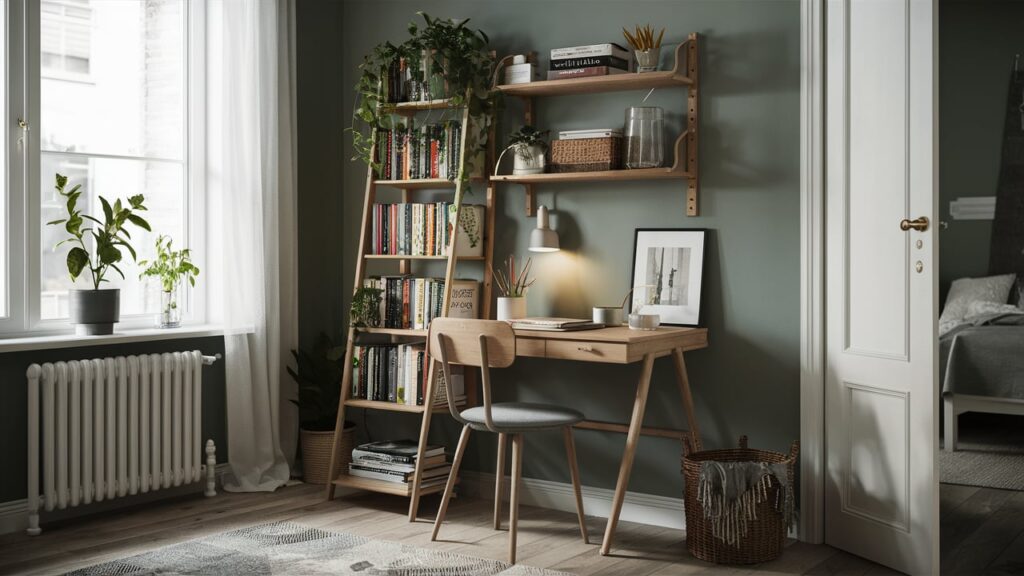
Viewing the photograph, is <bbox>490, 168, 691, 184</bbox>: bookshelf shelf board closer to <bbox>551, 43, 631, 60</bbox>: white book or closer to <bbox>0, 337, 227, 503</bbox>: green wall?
<bbox>551, 43, 631, 60</bbox>: white book

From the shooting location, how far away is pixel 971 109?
670 cm

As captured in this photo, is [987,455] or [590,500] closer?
[590,500]

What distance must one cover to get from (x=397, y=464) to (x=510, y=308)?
0.82 meters

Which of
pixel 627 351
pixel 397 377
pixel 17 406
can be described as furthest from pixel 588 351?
pixel 17 406

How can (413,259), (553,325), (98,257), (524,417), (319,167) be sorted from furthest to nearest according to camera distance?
(319,167) → (413,259) → (98,257) → (553,325) → (524,417)

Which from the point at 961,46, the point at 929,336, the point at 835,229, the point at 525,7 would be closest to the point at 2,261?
the point at 525,7

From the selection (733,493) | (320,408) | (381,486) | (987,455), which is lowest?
(987,455)

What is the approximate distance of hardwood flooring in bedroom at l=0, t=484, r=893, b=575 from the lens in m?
3.18

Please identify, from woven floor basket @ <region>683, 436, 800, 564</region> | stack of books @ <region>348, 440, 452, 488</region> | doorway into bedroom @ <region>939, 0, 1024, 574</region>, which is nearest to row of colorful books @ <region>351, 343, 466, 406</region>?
stack of books @ <region>348, 440, 452, 488</region>

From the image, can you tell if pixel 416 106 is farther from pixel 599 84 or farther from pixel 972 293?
pixel 972 293

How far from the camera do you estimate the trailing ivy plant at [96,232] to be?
363 centimetres

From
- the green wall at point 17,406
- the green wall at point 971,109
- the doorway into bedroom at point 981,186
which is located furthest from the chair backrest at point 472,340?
the green wall at point 971,109

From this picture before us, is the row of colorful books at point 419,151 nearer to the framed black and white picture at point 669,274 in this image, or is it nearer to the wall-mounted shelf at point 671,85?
the wall-mounted shelf at point 671,85

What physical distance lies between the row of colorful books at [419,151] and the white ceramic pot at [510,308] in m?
0.58
